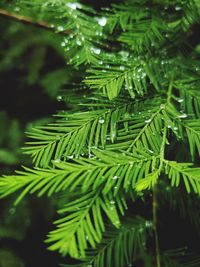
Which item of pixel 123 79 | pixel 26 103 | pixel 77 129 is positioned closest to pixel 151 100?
pixel 123 79

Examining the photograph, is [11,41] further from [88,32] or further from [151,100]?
[151,100]

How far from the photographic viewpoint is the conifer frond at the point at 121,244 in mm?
798

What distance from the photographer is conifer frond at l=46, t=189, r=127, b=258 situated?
1.72 ft

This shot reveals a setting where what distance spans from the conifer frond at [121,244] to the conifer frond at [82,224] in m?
0.21

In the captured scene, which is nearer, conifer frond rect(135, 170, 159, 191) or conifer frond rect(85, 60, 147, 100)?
conifer frond rect(135, 170, 159, 191)

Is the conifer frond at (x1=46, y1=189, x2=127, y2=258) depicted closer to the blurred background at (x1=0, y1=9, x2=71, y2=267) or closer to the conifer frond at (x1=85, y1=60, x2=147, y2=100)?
the conifer frond at (x1=85, y1=60, x2=147, y2=100)

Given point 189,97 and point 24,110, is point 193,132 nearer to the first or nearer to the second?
point 189,97

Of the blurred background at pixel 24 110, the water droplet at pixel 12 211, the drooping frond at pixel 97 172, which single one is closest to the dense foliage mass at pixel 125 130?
the drooping frond at pixel 97 172

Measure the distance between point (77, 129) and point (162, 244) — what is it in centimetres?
45

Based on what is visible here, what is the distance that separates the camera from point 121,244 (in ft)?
2.72

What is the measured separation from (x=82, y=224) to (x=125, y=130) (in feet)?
0.71

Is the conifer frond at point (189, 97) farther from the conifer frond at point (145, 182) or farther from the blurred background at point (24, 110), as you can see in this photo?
the blurred background at point (24, 110)

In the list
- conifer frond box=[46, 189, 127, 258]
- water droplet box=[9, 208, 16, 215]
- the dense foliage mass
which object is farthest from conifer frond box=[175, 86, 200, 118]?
water droplet box=[9, 208, 16, 215]

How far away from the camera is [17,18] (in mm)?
1052
